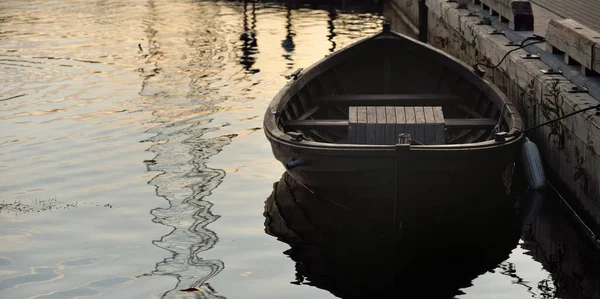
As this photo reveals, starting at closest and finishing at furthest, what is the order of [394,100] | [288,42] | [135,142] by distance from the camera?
[394,100] < [135,142] < [288,42]

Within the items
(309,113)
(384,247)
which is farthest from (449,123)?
(384,247)

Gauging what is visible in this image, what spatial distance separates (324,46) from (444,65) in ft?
38.4

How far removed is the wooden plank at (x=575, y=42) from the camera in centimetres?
1281

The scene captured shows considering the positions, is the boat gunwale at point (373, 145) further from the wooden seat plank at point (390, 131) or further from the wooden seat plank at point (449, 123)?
the wooden seat plank at point (390, 131)

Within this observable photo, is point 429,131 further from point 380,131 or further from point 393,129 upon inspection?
point 380,131

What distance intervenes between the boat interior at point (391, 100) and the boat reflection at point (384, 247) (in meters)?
1.01

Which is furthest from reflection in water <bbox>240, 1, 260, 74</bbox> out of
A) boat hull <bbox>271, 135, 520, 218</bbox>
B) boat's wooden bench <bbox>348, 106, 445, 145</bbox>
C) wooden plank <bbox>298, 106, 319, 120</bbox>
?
boat hull <bbox>271, 135, 520, 218</bbox>

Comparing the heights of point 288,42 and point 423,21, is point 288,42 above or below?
below

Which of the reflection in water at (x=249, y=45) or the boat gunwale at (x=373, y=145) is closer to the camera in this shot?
the boat gunwale at (x=373, y=145)

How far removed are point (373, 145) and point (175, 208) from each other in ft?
9.72

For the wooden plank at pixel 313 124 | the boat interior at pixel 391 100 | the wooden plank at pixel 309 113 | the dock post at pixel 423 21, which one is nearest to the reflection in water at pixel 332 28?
the dock post at pixel 423 21

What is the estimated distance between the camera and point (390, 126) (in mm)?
13297

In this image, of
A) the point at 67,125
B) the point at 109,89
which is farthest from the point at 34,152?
the point at 109,89

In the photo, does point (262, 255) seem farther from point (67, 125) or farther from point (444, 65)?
point (67, 125)
